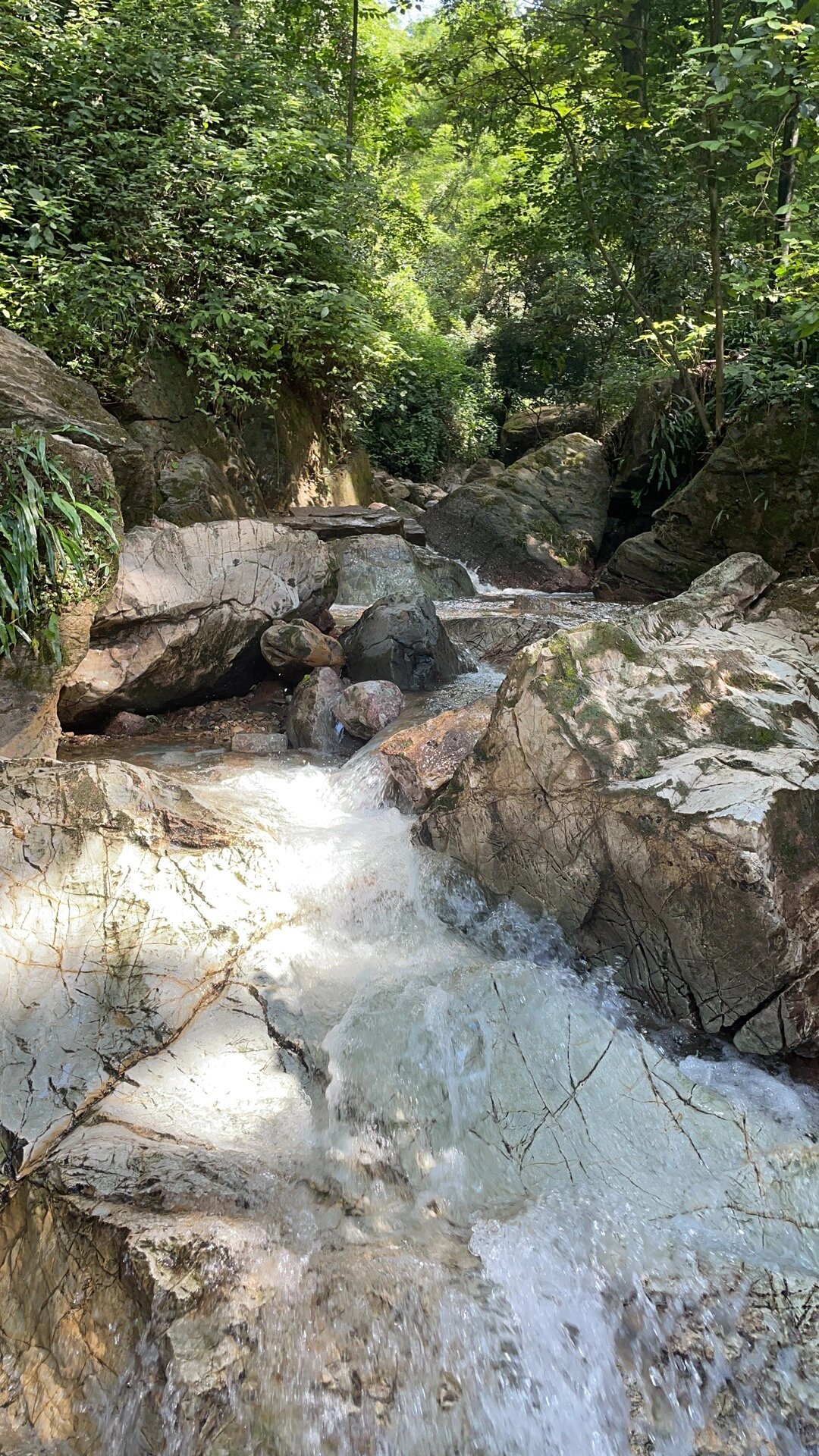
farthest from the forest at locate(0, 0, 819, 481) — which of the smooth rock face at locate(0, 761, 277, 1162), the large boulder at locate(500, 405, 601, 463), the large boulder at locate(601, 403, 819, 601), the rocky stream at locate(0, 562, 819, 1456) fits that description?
the smooth rock face at locate(0, 761, 277, 1162)

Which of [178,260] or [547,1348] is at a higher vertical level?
[178,260]

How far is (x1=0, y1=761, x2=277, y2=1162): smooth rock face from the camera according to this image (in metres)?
2.66

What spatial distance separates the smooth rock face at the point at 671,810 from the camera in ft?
9.72

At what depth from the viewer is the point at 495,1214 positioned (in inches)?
95.1

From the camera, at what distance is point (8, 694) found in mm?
4285

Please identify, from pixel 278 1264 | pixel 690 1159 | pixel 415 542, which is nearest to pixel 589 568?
pixel 415 542

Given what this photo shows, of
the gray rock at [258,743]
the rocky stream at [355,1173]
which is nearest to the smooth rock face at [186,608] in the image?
the gray rock at [258,743]

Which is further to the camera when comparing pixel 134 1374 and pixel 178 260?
pixel 178 260

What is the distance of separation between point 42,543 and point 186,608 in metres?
1.38

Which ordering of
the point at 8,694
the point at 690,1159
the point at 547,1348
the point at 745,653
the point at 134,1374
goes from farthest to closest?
the point at 8,694 → the point at 745,653 → the point at 690,1159 → the point at 547,1348 → the point at 134,1374

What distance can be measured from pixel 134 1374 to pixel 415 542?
9.55 m

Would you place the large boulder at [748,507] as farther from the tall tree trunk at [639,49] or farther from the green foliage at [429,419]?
the green foliage at [429,419]

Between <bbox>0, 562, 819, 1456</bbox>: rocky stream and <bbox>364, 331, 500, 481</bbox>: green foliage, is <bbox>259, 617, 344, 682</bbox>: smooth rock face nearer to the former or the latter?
<bbox>0, 562, 819, 1456</bbox>: rocky stream

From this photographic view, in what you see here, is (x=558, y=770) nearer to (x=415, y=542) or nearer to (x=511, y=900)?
(x=511, y=900)
